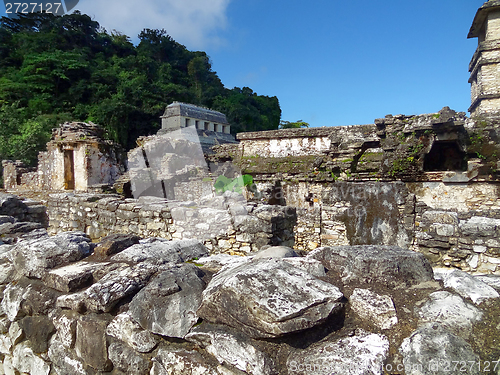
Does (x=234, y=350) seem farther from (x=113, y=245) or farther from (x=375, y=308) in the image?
(x=113, y=245)

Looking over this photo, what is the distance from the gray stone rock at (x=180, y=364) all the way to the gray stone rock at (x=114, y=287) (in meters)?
0.42

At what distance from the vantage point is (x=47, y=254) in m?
2.17

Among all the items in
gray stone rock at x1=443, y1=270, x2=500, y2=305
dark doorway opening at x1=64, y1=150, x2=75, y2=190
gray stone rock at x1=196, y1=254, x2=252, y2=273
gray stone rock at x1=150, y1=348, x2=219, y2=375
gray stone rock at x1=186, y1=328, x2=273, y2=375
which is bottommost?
gray stone rock at x1=150, y1=348, x2=219, y2=375

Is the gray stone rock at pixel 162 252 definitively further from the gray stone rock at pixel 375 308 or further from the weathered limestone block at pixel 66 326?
the gray stone rock at pixel 375 308

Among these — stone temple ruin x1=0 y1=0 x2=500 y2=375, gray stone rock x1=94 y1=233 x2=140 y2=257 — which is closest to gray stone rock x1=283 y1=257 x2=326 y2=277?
stone temple ruin x1=0 y1=0 x2=500 y2=375

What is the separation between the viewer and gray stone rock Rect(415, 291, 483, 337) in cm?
115

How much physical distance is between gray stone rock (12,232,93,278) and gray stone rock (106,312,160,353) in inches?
34.6

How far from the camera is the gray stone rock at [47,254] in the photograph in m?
2.13

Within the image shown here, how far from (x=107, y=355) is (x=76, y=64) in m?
31.9

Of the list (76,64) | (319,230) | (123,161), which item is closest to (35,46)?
(76,64)

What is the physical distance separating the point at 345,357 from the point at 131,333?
1053mm

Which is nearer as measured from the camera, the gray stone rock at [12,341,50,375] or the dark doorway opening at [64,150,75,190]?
the gray stone rock at [12,341,50,375]

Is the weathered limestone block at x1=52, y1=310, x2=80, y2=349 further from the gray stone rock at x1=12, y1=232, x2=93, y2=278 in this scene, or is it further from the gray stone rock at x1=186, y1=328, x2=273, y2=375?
the gray stone rock at x1=186, y1=328, x2=273, y2=375

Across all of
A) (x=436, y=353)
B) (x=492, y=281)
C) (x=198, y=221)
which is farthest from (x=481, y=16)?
(x=436, y=353)
